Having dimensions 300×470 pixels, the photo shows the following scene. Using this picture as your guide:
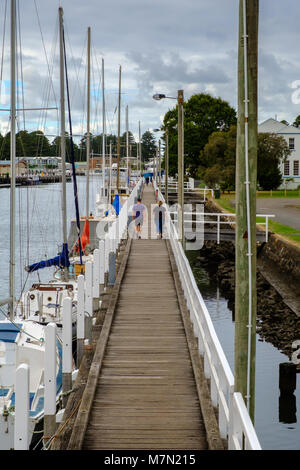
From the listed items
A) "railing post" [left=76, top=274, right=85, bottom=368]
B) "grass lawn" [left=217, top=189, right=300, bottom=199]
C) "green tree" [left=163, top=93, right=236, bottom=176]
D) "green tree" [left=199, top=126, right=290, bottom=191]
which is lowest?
"railing post" [left=76, top=274, right=85, bottom=368]

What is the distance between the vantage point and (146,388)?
10547 millimetres

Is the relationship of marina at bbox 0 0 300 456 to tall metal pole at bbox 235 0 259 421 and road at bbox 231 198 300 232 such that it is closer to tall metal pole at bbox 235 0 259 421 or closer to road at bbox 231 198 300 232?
tall metal pole at bbox 235 0 259 421

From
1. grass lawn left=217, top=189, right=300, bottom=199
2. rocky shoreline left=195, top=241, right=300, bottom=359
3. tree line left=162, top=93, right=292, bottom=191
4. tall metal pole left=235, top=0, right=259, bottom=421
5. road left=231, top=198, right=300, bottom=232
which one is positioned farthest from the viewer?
grass lawn left=217, top=189, right=300, bottom=199

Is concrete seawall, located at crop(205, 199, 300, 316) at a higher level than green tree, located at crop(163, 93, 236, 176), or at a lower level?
lower

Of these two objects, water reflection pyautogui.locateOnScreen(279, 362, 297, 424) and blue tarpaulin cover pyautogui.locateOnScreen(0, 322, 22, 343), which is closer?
blue tarpaulin cover pyautogui.locateOnScreen(0, 322, 22, 343)

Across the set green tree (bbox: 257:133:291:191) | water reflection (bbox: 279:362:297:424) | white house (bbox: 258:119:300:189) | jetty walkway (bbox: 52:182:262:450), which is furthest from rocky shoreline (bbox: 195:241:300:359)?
white house (bbox: 258:119:300:189)

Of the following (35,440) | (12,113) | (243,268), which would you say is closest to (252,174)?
(243,268)

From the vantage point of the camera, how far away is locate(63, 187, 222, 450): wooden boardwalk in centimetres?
862

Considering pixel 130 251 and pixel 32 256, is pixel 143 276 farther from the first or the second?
pixel 32 256

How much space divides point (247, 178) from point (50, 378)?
442cm

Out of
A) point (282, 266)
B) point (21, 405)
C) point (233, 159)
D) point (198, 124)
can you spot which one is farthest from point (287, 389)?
point (198, 124)

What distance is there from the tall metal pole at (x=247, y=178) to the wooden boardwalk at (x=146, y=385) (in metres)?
2.00

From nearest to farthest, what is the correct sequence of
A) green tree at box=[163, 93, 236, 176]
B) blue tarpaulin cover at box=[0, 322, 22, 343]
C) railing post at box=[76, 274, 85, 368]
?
railing post at box=[76, 274, 85, 368] → blue tarpaulin cover at box=[0, 322, 22, 343] → green tree at box=[163, 93, 236, 176]

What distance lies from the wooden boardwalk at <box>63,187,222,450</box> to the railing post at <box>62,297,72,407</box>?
1.71ft
